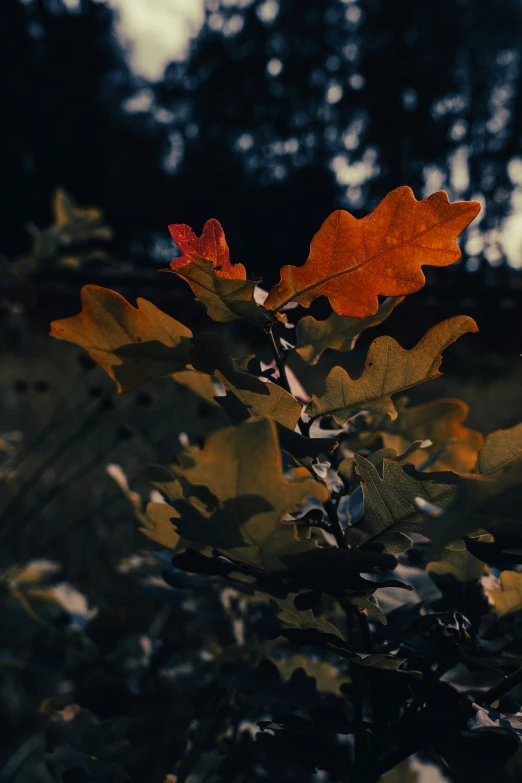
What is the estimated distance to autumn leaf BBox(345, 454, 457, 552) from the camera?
33 centimetres

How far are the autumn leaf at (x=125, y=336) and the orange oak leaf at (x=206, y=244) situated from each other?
0.12 ft

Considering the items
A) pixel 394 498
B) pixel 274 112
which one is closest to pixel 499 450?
pixel 394 498

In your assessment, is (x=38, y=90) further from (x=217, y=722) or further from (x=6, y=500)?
(x=217, y=722)

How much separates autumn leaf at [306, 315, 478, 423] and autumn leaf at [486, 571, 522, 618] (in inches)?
5.4

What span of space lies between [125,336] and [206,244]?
72mm

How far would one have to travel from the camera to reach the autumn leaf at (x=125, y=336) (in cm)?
34

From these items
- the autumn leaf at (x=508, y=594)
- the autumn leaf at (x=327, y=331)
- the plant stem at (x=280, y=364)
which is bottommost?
the autumn leaf at (x=508, y=594)

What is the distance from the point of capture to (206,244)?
0.35 m

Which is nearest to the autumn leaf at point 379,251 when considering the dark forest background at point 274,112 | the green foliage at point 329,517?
the green foliage at point 329,517

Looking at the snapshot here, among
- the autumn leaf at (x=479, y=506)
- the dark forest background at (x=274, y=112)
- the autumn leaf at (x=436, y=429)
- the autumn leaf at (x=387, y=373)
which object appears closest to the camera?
the autumn leaf at (x=479, y=506)

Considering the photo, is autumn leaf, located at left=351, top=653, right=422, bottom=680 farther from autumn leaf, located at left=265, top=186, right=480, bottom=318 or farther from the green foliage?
autumn leaf, located at left=265, top=186, right=480, bottom=318

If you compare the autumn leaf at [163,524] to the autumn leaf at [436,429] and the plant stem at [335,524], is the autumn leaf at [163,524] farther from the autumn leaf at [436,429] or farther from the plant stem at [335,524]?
the autumn leaf at [436,429]

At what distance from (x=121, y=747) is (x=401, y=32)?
18.6m

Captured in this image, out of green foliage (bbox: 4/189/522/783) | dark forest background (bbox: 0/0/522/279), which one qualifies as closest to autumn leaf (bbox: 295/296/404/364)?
green foliage (bbox: 4/189/522/783)
